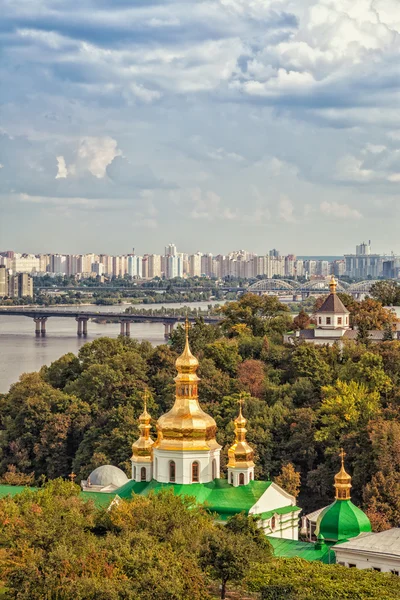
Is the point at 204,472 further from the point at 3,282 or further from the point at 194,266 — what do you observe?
the point at 194,266

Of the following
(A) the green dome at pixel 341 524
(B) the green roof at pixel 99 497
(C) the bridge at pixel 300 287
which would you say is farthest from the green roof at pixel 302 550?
(C) the bridge at pixel 300 287

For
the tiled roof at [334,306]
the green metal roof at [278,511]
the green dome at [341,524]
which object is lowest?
the green metal roof at [278,511]

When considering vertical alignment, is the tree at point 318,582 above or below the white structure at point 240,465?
below

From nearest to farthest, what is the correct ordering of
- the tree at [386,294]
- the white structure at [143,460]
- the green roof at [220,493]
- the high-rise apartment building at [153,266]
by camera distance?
1. the green roof at [220,493]
2. the white structure at [143,460]
3. the tree at [386,294]
4. the high-rise apartment building at [153,266]

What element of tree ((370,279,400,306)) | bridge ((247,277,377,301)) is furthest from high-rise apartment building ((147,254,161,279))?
tree ((370,279,400,306))

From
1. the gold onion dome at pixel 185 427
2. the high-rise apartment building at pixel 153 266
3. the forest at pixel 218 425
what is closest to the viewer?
the forest at pixel 218 425

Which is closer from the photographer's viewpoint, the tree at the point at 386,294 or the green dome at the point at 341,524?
the green dome at the point at 341,524

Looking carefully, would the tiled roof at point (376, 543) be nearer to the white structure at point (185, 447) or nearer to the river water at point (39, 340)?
the white structure at point (185, 447)
